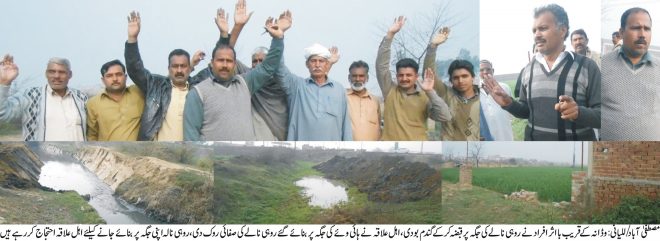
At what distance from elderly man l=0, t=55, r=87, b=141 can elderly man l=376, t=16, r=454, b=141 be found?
9.84 feet

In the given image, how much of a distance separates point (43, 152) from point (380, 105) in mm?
3405

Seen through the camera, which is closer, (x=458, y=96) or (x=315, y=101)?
(x=315, y=101)

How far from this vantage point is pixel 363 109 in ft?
27.7

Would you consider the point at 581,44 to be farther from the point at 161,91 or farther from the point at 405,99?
the point at 161,91

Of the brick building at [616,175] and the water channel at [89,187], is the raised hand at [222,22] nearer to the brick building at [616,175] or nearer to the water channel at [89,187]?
the water channel at [89,187]

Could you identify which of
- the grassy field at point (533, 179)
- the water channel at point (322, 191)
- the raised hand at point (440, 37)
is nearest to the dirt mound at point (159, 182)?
the water channel at point (322, 191)

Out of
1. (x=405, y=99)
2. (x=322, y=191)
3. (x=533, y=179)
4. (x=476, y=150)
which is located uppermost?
(x=405, y=99)

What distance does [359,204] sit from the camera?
8469 millimetres

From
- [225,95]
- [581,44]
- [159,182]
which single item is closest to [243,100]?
[225,95]

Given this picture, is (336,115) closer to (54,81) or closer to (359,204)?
(359,204)

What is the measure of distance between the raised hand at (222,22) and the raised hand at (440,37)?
6.75 feet

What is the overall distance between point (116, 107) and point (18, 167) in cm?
118

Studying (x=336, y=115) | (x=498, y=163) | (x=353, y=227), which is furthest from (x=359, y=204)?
(x=498, y=163)

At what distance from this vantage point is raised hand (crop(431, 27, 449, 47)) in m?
8.35
